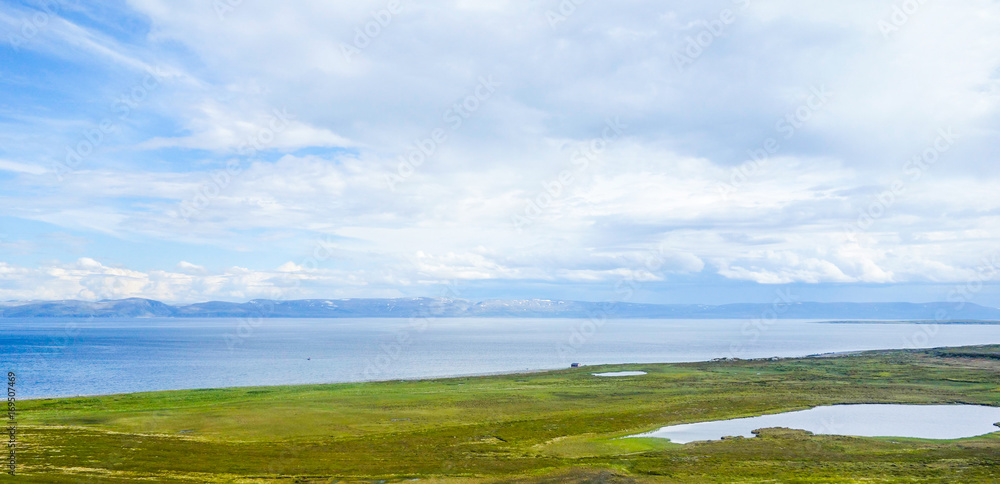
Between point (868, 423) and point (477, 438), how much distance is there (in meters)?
37.7

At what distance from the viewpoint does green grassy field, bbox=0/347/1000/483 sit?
37938mm

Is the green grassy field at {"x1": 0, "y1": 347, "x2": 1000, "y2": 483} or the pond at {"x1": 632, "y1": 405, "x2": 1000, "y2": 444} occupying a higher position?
the green grassy field at {"x1": 0, "y1": 347, "x2": 1000, "y2": 483}

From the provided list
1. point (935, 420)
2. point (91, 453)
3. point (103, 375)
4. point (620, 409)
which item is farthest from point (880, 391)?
point (103, 375)

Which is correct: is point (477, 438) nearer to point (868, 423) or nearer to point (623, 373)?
point (868, 423)

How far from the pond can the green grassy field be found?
255 centimetres

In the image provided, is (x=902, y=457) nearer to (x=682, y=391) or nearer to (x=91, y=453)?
(x=682, y=391)

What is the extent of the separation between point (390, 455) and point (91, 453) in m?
21.6

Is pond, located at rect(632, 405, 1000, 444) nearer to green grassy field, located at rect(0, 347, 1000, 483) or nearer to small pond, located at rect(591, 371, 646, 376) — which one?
green grassy field, located at rect(0, 347, 1000, 483)

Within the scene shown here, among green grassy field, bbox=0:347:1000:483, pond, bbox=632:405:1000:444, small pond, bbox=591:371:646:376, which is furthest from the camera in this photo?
small pond, bbox=591:371:646:376

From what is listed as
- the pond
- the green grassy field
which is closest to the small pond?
the green grassy field

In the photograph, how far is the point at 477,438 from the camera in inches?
1953

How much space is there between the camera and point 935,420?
189ft

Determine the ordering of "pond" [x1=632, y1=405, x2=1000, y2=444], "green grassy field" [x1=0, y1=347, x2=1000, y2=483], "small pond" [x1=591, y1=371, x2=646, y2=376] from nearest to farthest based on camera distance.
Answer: "green grassy field" [x1=0, y1=347, x2=1000, y2=483]
"pond" [x1=632, y1=405, x2=1000, y2=444]
"small pond" [x1=591, y1=371, x2=646, y2=376]

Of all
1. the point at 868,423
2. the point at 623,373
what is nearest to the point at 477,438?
the point at 868,423
